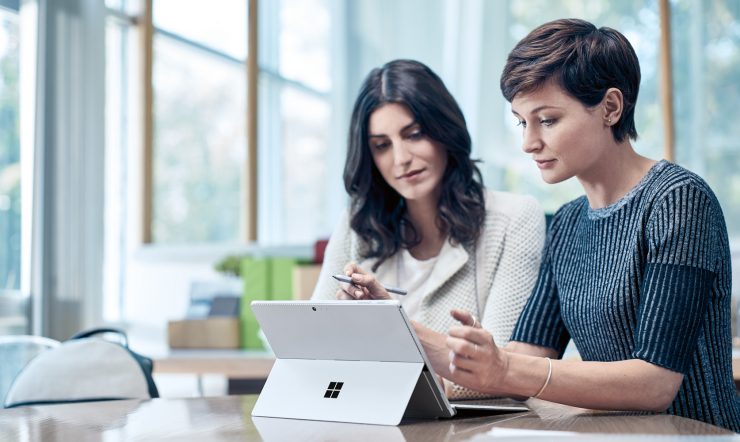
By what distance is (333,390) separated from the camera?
4.52ft

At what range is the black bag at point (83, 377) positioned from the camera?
199cm

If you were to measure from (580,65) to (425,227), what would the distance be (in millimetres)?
906

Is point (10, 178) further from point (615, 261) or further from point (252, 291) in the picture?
point (615, 261)

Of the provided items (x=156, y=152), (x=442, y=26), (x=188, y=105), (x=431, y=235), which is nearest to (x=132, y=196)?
(x=156, y=152)

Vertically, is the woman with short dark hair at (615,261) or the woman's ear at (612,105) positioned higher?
the woman's ear at (612,105)

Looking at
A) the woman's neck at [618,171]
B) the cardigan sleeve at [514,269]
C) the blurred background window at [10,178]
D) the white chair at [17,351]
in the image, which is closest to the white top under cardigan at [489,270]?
the cardigan sleeve at [514,269]

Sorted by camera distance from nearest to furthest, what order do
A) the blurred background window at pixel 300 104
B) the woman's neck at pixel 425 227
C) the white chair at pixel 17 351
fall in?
1. the woman's neck at pixel 425 227
2. the white chair at pixel 17 351
3. the blurred background window at pixel 300 104

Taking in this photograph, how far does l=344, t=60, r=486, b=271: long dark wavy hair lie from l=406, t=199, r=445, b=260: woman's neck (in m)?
0.02

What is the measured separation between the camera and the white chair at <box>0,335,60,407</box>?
2799 mm

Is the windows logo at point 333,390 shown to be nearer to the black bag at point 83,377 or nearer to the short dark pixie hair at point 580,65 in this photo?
the short dark pixie hair at point 580,65

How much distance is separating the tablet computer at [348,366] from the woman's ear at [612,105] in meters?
0.49

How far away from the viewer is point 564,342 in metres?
1.70

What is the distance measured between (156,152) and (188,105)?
17.8 inches

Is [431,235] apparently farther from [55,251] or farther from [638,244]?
[55,251]
